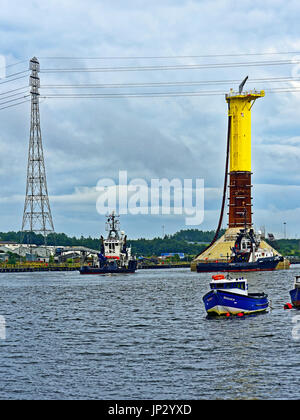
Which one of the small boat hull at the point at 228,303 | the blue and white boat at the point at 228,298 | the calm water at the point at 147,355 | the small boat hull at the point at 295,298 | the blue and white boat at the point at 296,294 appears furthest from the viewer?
the small boat hull at the point at 295,298

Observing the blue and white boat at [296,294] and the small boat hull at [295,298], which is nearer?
the blue and white boat at [296,294]

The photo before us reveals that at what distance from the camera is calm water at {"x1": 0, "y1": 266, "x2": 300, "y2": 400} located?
1563 inches

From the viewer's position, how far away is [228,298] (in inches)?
2776

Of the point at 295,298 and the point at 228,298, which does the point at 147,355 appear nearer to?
the point at 228,298

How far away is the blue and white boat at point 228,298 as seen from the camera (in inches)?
2744

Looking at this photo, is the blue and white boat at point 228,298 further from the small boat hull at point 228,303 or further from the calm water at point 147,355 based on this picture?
the calm water at point 147,355

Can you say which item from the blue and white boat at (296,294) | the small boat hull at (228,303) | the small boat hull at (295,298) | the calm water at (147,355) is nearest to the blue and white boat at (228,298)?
the small boat hull at (228,303)

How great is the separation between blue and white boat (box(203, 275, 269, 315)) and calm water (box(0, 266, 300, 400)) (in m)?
1.82

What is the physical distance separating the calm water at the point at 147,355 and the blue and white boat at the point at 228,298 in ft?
5.97

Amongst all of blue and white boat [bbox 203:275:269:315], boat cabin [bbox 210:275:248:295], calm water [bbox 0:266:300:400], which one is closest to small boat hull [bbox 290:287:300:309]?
calm water [bbox 0:266:300:400]

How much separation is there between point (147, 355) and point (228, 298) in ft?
69.7

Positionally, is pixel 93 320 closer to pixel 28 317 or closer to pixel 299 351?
pixel 28 317

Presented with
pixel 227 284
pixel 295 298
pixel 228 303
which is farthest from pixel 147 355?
pixel 295 298
